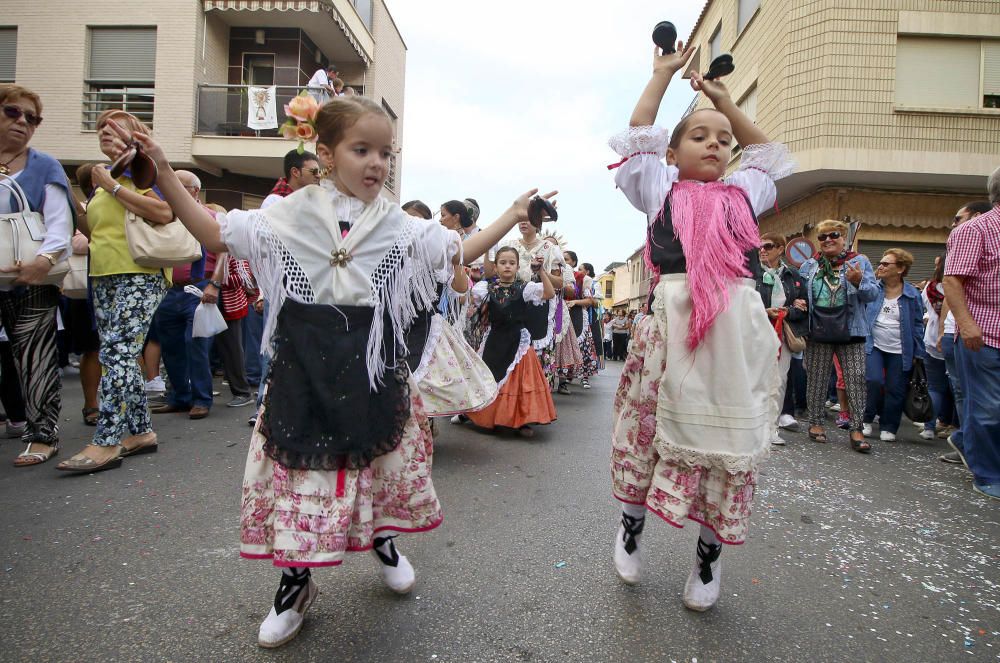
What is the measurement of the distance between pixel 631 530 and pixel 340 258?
1.49 metres

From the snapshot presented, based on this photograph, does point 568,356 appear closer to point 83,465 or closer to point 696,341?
point 83,465

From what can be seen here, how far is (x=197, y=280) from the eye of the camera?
5.06 meters

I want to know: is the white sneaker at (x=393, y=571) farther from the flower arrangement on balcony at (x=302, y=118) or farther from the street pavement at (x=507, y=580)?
the flower arrangement on balcony at (x=302, y=118)

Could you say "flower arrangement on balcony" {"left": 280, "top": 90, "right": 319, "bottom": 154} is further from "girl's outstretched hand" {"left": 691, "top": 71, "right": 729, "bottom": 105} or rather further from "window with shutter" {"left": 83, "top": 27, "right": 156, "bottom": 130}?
"window with shutter" {"left": 83, "top": 27, "right": 156, "bottom": 130}

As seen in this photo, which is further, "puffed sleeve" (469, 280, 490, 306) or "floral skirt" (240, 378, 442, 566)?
"puffed sleeve" (469, 280, 490, 306)

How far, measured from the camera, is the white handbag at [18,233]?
331 cm

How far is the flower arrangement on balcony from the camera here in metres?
2.05

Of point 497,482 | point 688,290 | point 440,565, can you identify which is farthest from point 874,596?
point 497,482

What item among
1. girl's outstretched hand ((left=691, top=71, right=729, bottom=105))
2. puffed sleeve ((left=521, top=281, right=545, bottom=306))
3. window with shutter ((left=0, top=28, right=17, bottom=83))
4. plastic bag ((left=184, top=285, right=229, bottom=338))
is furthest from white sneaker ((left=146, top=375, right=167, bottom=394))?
window with shutter ((left=0, top=28, right=17, bottom=83))

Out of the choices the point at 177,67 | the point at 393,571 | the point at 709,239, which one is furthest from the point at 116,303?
the point at 177,67

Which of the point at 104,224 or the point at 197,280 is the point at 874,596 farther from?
the point at 197,280

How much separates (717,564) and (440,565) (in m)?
1.08

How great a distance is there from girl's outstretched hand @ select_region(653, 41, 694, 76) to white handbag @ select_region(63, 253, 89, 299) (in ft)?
13.9

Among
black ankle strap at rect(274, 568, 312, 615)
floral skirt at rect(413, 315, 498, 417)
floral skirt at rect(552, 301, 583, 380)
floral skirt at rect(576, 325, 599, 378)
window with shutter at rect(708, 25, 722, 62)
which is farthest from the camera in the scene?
window with shutter at rect(708, 25, 722, 62)
